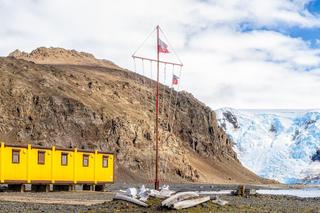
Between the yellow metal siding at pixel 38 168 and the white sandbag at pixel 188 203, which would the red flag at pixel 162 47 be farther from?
the white sandbag at pixel 188 203

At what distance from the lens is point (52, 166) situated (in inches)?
1784

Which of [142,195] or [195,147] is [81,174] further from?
[195,147]

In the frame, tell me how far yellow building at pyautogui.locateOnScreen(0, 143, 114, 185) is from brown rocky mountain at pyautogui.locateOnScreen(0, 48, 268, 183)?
43.2 metres

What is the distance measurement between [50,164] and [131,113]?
69744 millimetres

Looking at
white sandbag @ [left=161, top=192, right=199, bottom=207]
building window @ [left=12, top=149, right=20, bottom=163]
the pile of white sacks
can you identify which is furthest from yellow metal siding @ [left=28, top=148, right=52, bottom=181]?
white sandbag @ [left=161, top=192, right=199, bottom=207]

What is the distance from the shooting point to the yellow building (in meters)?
41.8

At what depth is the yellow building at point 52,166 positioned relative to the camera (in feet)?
137

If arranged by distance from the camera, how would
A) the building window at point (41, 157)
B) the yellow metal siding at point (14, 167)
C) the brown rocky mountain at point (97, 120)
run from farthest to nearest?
the brown rocky mountain at point (97, 120)
the building window at point (41, 157)
the yellow metal siding at point (14, 167)

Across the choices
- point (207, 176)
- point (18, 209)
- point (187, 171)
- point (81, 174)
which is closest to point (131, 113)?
point (187, 171)

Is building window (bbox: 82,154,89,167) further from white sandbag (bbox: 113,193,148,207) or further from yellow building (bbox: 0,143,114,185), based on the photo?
white sandbag (bbox: 113,193,148,207)

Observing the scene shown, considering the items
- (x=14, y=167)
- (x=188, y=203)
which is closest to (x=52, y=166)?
(x=14, y=167)

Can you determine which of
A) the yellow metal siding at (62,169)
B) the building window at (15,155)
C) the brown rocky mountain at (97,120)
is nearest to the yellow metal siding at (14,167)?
the building window at (15,155)

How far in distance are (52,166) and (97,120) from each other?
60.0 metres

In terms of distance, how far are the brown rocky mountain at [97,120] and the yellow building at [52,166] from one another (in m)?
43.2
